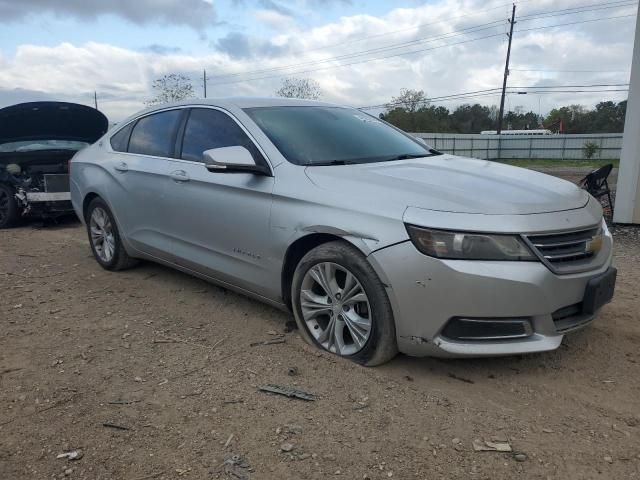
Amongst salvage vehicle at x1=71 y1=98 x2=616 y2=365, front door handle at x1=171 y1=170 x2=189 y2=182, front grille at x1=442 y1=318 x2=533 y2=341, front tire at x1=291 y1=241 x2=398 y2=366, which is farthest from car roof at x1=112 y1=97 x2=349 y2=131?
front grille at x1=442 y1=318 x2=533 y2=341

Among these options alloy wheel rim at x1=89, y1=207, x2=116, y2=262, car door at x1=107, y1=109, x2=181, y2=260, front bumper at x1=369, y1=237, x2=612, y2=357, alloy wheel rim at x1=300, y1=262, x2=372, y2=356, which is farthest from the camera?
alloy wheel rim at x1=89, y1=207, x2=116, y2=262

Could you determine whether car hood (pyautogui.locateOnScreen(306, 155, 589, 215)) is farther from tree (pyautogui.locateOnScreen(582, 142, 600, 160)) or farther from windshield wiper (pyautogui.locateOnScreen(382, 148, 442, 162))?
tree (pyautogui.locateOnScreen(582, 142, 600, 160))

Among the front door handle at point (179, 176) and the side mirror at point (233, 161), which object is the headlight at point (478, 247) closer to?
the side mirror at point (233, 161)

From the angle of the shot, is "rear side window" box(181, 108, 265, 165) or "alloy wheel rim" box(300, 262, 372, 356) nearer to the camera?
"alloy wheel rim" box(300, 262, 372, 356)

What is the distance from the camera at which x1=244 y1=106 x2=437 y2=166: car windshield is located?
12.1ft

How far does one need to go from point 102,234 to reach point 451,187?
371 cm

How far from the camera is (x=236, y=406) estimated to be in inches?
111

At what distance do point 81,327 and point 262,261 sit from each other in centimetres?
146

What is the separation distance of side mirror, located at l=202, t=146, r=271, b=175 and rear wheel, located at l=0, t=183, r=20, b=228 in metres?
5.98

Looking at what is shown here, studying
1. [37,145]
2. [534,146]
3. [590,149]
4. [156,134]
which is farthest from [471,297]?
[534,146]

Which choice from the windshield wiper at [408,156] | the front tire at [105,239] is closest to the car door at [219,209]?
the windshield wiper at [408,156]

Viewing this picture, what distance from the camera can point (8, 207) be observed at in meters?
8.26

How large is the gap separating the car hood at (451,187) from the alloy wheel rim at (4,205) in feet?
21.8

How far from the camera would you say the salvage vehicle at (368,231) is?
110 inches
